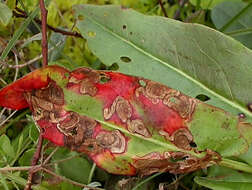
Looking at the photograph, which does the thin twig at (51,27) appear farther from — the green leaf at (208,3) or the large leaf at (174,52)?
the green leaf at (208,3)

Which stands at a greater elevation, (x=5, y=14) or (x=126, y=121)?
(x=5, y=14)

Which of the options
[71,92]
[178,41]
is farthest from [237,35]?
[71,92]

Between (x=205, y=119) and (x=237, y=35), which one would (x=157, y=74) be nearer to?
(x=205, y=119)

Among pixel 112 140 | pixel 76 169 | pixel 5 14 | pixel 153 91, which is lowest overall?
pixel 76 169

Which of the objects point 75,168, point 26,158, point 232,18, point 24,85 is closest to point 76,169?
point 75,168

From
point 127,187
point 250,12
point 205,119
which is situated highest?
point 250,12

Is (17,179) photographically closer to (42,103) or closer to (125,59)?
(42,103)

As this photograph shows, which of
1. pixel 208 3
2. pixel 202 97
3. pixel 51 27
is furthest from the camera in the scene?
pixel 208 3
